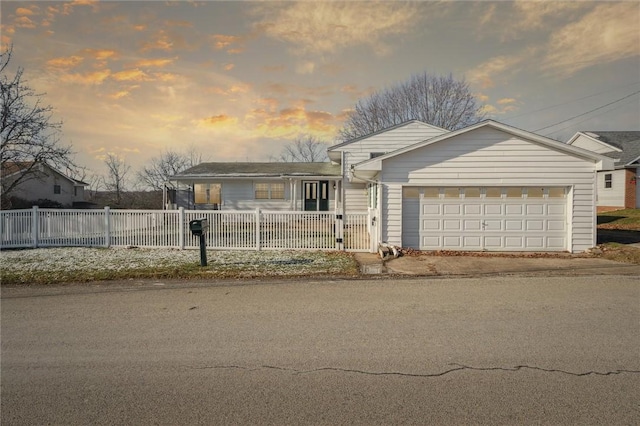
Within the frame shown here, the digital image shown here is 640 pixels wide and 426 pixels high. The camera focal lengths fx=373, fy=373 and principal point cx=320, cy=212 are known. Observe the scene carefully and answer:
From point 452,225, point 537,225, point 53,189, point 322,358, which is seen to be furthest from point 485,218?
point 53,189

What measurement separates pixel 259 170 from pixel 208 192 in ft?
11.2

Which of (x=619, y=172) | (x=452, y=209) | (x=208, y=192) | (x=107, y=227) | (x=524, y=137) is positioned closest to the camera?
(x=524, y=137)

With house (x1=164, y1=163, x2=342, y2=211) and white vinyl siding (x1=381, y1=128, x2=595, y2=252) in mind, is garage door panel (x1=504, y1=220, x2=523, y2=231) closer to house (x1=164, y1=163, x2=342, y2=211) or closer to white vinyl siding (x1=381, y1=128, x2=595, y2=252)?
white vinyl siding (x1=381, y1=128, x2=595, y2=252)

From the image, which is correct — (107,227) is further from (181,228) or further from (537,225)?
(537,225)

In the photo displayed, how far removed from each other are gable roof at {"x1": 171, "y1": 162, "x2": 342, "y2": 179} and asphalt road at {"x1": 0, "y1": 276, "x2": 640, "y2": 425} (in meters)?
15.7

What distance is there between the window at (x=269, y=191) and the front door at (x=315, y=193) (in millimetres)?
1464

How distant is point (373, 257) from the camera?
11.3m

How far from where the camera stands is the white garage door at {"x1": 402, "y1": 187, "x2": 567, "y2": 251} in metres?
12.2

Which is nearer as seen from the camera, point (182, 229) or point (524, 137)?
point (524, 137)

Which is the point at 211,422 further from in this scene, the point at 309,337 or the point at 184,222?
the point at 184,222

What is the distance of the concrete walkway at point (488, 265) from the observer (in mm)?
9086

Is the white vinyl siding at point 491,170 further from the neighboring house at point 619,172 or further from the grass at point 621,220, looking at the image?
the neighboring house at point 619,172

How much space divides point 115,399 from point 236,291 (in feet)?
12.8

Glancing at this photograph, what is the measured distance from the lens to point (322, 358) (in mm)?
4047
